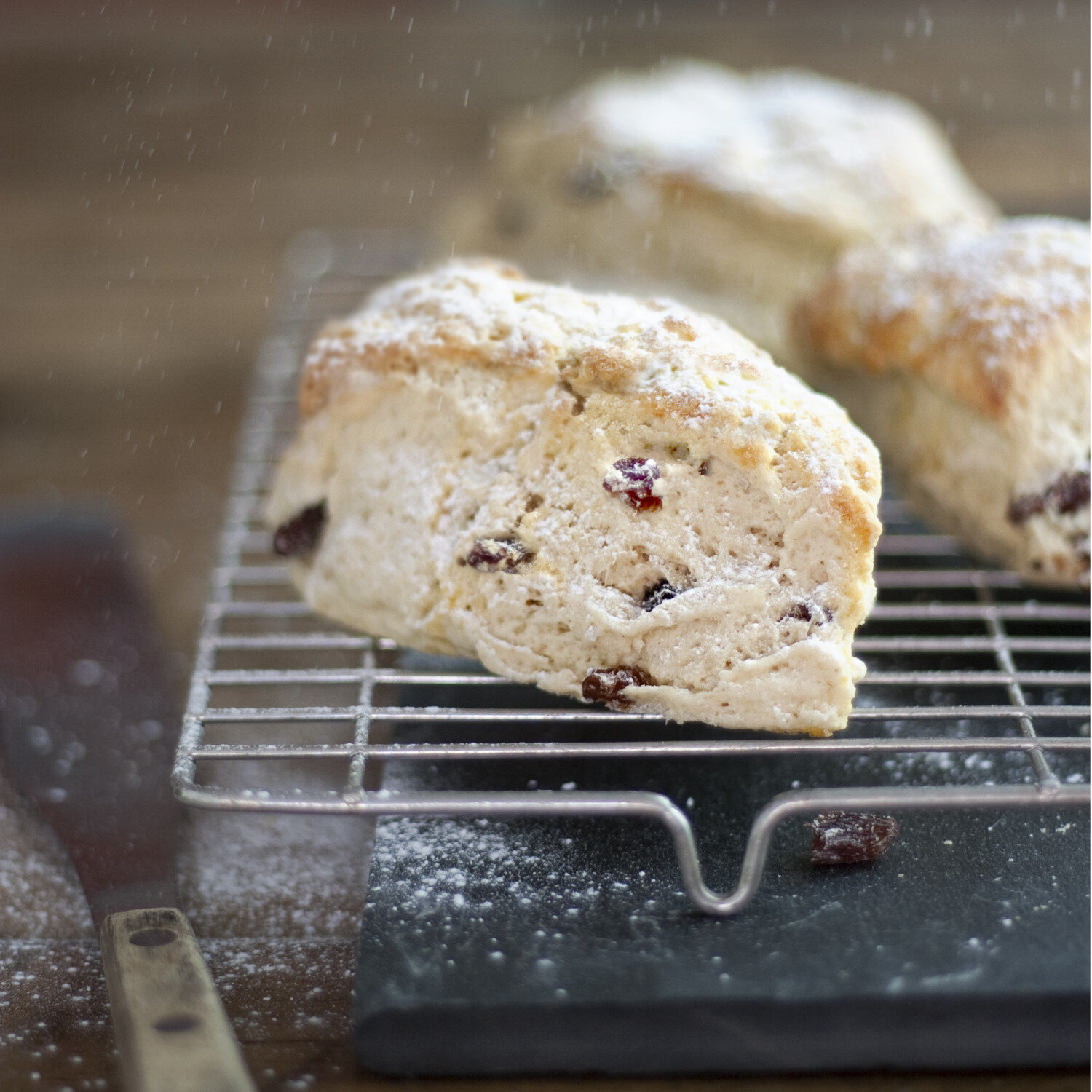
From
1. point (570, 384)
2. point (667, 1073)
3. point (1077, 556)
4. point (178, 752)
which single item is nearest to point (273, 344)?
point (570, 384)

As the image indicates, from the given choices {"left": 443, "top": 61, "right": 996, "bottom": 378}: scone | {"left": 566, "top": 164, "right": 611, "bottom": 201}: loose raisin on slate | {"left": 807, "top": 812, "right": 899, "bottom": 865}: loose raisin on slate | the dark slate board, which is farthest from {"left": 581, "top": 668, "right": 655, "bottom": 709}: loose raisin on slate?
{"left": 566, "top": 164, "right": 611, "bottom": 201}: loose raisin on slate

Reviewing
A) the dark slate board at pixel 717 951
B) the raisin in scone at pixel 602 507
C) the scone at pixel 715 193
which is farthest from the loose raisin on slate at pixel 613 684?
the scone at pixel 715 193

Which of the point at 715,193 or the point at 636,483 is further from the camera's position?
the point at 715,193

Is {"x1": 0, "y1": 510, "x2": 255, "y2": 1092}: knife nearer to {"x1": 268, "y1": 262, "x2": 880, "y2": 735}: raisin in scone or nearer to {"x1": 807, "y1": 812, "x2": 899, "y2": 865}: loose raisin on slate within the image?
{"x1": 268, "y1": 262, "x2": 880, "y2": 735}: raisin in scone

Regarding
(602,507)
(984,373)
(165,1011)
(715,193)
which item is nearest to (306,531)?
(602,507)

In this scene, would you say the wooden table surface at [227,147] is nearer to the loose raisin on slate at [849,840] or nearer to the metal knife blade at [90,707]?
the metal knife blade at [90,707]

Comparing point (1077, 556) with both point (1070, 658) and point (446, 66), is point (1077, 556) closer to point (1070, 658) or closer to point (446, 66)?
point (1070, 658)

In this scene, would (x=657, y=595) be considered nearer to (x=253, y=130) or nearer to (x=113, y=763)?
(x=113, y=763)

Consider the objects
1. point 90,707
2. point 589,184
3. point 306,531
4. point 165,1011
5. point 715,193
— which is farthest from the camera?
point 589,184
